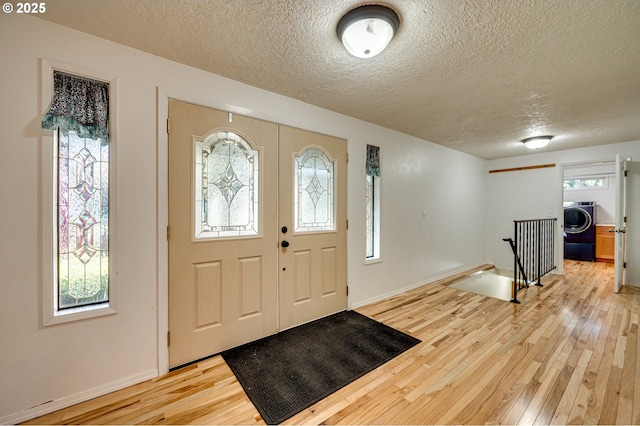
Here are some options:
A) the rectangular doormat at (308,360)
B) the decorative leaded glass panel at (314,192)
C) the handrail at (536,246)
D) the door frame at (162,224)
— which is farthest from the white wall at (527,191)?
the door frame at (162,224)

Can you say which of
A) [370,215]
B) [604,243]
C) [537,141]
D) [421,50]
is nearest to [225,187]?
[421,50]

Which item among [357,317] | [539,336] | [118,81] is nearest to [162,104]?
[118,81]

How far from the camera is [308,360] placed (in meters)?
2.05

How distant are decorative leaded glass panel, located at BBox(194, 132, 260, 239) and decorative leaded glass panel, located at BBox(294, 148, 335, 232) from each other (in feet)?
1.59

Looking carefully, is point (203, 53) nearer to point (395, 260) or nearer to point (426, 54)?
point (426, 54)

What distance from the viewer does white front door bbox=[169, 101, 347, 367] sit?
6.47 feet

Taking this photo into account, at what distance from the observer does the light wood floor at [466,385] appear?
150cm

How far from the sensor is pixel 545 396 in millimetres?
1650

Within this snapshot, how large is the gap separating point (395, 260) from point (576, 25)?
2.82 meters

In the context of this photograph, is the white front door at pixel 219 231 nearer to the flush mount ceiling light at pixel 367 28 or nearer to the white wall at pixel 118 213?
the white wall at pixel 118 213

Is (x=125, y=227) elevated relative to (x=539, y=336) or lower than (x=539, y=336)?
elevated

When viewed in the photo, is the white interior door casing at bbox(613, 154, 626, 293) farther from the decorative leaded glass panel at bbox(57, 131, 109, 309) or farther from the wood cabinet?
the decorative leaded glass panel at bbox(57, 131, 109, 309)

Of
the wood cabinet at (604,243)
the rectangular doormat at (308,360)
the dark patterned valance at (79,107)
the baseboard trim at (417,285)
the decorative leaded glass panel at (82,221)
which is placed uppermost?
the dark patterned valance at (79,107)

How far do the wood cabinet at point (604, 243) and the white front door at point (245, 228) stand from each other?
22.1 ft
